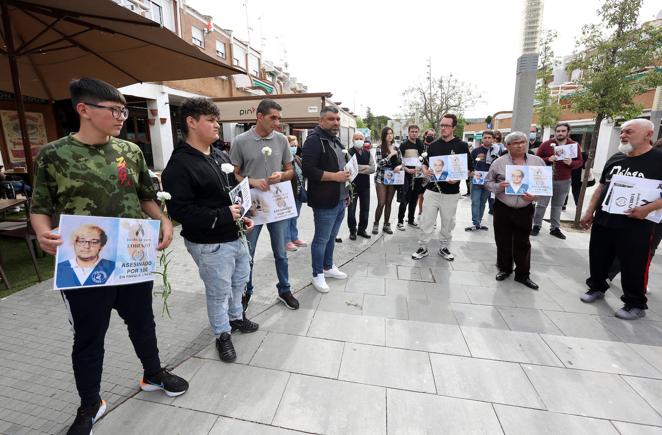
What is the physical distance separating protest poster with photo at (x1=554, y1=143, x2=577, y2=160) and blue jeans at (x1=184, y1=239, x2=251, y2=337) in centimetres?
618

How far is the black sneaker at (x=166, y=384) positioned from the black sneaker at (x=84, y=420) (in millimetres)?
302

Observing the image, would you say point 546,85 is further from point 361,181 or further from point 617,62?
point 361,181

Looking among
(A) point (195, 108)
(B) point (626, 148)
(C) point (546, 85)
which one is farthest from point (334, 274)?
(C) point (546, 85)

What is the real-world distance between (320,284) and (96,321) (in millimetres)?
2403

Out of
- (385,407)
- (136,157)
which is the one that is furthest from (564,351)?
(136,157)

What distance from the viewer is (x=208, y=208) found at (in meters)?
2.27

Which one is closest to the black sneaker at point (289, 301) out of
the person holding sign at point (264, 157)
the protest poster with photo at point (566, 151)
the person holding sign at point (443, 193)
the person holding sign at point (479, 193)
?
the person holding sign at point (264, 157)

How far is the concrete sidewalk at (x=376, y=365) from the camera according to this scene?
2.05 metres

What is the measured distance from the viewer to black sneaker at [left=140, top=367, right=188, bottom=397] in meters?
2.22

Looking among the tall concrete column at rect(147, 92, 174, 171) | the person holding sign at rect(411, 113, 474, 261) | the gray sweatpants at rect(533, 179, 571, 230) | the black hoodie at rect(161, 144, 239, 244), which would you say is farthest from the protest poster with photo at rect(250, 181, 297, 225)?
the tall concrete column at rect(147, 92, 174, 171)

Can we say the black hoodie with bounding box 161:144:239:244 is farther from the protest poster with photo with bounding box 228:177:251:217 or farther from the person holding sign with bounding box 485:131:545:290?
the person holding sign with bounding box 485:131:545:290

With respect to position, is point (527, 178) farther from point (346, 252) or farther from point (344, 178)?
point (346, 252)

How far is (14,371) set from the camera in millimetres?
2459

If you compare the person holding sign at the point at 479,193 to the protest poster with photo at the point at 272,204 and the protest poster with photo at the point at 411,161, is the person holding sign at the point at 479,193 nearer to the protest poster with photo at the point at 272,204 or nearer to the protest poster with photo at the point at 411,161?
the protest poster with photo at the point at 411,161
